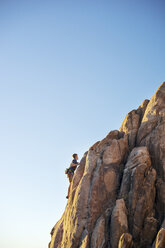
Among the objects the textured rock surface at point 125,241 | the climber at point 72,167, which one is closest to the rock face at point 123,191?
the textured rock surface at point 125,241

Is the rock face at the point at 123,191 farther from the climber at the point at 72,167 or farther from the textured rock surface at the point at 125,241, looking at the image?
the climber at the point at 72,167

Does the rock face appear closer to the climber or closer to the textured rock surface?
the textured rock surface

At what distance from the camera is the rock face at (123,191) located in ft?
73.7

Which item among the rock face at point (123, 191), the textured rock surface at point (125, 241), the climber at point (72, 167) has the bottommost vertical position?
the textured rock surface at point (125, 241)

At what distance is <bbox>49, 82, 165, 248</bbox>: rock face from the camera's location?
73.7ft

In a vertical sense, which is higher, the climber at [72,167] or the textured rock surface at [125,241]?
the climber at [72,167]

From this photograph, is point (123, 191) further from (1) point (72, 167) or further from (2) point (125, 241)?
(1) point (72, 167)

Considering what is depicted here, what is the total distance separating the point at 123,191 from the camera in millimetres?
25516

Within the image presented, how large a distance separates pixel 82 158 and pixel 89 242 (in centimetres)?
1110

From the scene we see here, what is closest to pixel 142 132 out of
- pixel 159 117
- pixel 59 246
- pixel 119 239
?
pixel 159 117

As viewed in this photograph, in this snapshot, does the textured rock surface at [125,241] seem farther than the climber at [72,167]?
No

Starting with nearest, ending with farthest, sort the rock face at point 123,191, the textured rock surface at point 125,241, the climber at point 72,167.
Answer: the textured rock surface at point 125,241 < the rock face at point 123,191 < the climber at point 72,167

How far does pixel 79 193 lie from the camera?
27.3 meters

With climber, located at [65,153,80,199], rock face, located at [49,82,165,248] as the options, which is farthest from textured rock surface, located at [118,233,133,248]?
climber, located at [65,153,80,199]
